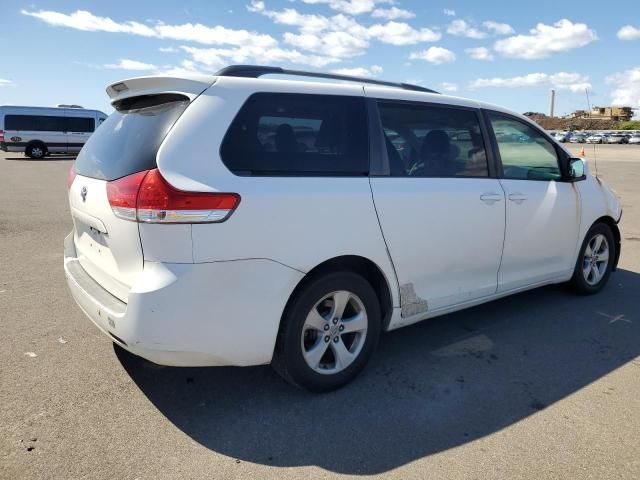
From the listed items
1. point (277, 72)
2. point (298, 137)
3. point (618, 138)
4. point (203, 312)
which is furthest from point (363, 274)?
point (618, 138)

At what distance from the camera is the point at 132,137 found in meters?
2.93

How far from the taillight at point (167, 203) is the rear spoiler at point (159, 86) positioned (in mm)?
512

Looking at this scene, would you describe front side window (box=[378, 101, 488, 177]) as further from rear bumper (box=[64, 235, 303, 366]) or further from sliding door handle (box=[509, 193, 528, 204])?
rear bumper (box=[64, 235, 303, 366])

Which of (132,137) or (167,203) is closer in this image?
(167,203)

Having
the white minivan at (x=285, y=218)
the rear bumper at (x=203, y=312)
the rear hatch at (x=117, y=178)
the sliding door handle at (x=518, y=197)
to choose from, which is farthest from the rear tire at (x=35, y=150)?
the sliding door handle at (x=518, y=197)

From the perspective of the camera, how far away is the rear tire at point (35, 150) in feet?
84.5

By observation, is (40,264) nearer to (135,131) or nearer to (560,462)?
(135,131)

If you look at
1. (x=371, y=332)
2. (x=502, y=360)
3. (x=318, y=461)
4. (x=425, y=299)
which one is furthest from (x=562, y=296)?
(x=318, y=461)

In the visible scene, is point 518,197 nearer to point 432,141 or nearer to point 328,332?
point 432,141

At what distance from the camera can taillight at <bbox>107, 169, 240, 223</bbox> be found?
2.55m

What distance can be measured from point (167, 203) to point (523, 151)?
3169 millimetres

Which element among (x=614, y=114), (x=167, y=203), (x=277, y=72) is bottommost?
(x=167, y=203)

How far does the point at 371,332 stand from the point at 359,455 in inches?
33.9

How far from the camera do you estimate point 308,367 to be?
3078mm
